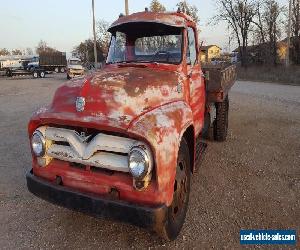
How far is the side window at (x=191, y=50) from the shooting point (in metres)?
4.93

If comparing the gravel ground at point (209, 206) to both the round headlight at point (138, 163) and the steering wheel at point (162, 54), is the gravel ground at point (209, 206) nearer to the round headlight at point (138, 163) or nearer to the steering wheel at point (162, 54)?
the round headlight at point (138, 163)

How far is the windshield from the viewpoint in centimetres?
480

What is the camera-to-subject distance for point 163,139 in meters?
3.24

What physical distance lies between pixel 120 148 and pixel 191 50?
2372mm

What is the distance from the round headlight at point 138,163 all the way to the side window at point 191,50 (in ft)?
7.02

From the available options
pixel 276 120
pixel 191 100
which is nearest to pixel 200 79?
pixel 191 100

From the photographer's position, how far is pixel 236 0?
53625 mm

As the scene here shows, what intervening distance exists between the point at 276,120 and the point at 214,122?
3408mm

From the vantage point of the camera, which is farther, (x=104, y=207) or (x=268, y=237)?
(x=268, y=237)

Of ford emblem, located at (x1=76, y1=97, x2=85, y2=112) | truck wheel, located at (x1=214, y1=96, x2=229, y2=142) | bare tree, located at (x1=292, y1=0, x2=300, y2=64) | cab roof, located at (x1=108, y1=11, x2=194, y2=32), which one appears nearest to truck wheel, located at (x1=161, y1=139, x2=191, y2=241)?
ford emblem, located at (x1=76, y1=97, x2=85, y2=112)

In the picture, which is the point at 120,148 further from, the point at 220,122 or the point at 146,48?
the point at 220,122

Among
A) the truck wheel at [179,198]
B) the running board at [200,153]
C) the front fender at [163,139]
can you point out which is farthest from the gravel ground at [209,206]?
the front fender at [163,139]

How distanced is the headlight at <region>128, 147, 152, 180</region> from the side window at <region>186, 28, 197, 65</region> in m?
2.14

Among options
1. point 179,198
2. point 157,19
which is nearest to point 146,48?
point 157,19
